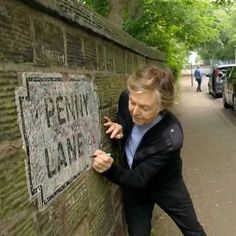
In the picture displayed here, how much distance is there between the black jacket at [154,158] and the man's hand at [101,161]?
1.3 inches

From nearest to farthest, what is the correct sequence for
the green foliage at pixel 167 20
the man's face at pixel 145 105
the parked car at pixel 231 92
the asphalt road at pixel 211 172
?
the man's face at pixel 145 105 → the asphalt road at pixel 211 172 → the green foliage at pixel 167 20 → the parked car at pixel 231 92

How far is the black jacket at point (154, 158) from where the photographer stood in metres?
2.98

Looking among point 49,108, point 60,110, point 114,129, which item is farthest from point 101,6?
point 49,108

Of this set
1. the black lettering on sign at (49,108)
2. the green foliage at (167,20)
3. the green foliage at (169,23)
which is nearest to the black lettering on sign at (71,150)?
the black lettering on sign at (49,108)

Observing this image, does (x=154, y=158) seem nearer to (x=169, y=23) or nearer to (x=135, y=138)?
(x=135, y=138)

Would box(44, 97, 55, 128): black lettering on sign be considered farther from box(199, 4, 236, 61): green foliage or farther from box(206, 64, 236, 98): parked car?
box(199, 4, 236, 61): green foliage

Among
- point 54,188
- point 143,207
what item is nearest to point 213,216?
point 143,207

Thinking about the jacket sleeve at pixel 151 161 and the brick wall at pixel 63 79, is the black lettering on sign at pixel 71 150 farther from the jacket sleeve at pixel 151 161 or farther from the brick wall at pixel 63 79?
the jacket sleeve at pixel 151 161

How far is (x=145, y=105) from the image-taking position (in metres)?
2.88

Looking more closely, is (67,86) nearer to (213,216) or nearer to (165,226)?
(165,226)

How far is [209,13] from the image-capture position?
19.2m

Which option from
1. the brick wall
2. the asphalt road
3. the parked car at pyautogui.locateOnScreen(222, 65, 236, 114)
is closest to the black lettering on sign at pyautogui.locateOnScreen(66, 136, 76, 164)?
the brick wall

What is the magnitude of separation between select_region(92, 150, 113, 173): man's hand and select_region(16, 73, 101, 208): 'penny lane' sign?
54 millimetres

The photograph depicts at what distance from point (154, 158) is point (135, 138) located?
12.2 inches
